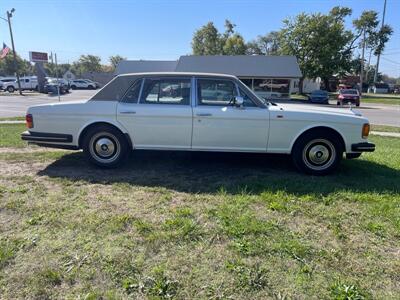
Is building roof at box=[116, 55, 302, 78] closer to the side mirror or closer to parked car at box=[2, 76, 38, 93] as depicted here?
parked car at box=[2, 76, 38, 93]

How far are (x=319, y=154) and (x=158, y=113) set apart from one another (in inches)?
106

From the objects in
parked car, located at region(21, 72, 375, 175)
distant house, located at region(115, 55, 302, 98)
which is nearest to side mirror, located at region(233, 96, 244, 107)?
parked car, located at region(21, 72, 375, 175)

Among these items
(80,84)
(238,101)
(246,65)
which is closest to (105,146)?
(238,101)

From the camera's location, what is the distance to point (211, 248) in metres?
2.93

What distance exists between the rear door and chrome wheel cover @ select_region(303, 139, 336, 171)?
1.94m

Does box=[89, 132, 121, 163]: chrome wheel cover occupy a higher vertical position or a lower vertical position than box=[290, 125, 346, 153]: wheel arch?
lower

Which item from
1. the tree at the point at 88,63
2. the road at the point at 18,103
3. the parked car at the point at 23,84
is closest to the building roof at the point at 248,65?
the road at the point at 18,103

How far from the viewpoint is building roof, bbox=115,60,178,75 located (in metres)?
43.0

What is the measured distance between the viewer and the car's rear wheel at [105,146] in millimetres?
5172

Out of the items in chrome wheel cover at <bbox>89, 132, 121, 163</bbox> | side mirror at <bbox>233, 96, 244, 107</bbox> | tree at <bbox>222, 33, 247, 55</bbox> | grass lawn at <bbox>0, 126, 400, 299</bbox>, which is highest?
tree at <bbox>222, 33, 247, 55</bbox>

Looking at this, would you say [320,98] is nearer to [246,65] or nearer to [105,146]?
[246,65]

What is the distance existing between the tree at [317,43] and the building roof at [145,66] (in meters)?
16.6

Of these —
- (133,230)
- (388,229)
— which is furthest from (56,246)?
(388,229)

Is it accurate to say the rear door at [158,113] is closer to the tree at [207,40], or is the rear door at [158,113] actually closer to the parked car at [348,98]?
the parked car at [348,98]
